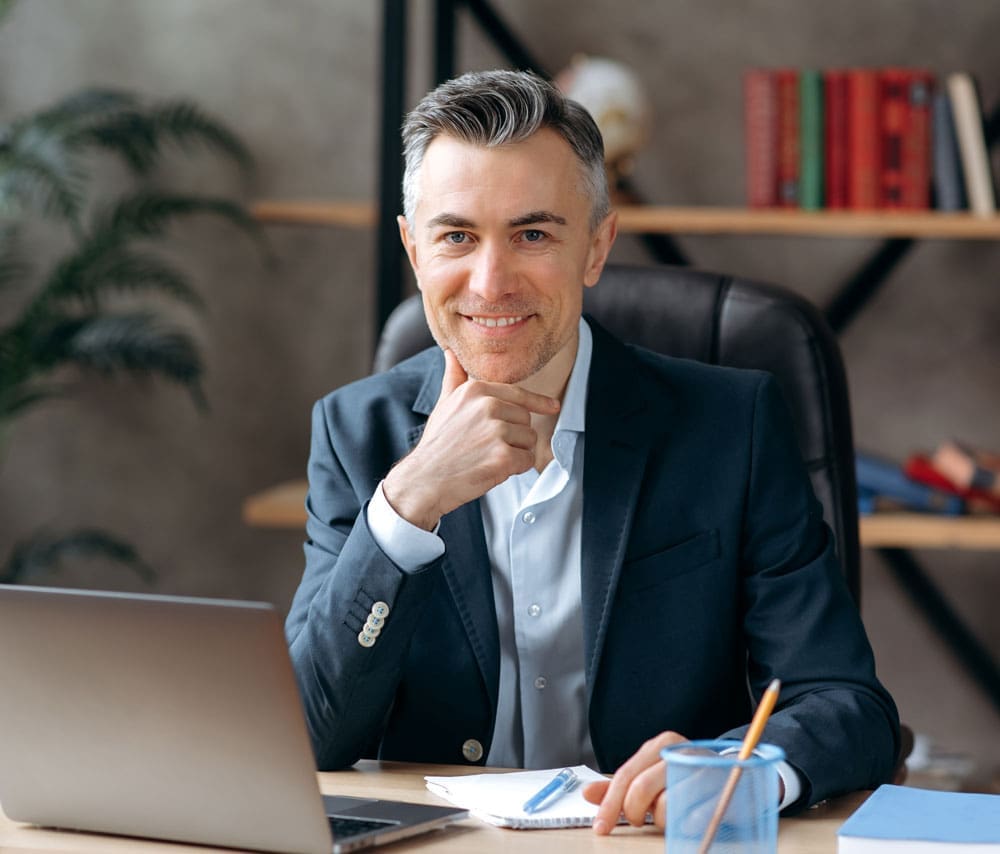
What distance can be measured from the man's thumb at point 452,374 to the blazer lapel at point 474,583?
13cm

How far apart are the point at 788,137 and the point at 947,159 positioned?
0.30 metres

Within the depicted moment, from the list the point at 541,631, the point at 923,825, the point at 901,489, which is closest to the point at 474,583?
the point at 541,631

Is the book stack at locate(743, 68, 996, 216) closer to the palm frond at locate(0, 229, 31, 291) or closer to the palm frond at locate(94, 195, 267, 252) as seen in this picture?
the palm frond at locate(94, 195, 267, 252)

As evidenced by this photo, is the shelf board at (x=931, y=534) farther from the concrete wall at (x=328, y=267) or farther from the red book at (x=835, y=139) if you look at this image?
the red book at (x=835, y=139)

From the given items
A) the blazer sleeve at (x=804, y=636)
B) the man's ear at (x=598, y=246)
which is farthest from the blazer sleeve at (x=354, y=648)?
the man's ear at (x=598, y=246)

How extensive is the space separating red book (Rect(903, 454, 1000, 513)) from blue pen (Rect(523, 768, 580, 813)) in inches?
67.7

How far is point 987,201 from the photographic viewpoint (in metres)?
2.64

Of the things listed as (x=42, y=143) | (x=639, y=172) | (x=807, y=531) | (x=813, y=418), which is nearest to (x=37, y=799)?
(x=807, y=531)

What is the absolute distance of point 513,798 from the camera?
3.73 feet

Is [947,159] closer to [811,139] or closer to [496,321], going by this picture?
[811,139]

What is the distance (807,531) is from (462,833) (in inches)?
21.6

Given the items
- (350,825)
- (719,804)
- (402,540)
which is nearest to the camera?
(719,804)

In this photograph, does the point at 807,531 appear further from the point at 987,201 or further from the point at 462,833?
the point at 987,201

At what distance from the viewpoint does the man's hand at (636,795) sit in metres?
1.06
